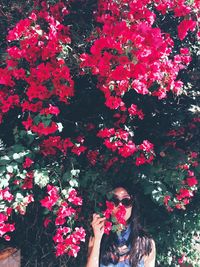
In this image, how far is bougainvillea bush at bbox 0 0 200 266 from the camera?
7.27 feet

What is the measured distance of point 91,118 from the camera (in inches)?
111

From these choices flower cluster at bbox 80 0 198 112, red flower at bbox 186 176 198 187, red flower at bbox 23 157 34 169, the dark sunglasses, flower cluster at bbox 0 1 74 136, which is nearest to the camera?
flower cluster at bbox 80 0 198 112

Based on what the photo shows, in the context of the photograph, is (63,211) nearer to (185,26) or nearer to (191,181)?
(191,181)

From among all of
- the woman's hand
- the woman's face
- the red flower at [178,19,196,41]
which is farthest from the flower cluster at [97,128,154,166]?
the red flower at [178,19,196,41]

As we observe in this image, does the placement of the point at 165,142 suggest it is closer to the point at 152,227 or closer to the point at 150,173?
the point at 150,173

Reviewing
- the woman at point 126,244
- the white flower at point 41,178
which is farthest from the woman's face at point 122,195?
the white flower at point 41,178

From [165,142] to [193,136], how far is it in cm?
36

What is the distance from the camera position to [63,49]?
2303 mm

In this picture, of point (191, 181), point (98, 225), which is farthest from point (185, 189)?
point (98, 225)

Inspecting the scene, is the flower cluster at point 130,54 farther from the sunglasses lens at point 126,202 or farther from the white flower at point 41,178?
the sunglasses lens at point 126,202

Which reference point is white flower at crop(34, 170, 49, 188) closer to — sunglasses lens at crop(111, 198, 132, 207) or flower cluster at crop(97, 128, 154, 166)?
flower cluster at crop(97, 128, 154, 166)

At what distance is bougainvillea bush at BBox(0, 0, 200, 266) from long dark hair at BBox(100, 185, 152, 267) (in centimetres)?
21

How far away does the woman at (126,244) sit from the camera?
2674 millimetres

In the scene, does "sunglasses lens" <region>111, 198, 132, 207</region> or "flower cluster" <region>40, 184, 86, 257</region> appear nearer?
"flower cluster" <region>40, 184, 86, 257</region>
